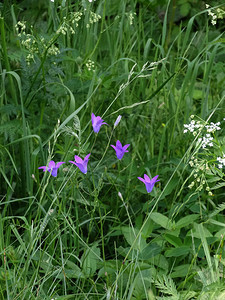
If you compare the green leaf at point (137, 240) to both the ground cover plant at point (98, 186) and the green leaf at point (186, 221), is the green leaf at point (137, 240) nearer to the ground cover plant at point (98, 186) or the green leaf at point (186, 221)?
the ground cover plant at point (98, 186)

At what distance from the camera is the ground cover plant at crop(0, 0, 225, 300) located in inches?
56.6

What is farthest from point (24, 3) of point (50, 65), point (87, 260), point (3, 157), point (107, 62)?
point (87, 260)

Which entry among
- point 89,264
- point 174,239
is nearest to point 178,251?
point 174,239

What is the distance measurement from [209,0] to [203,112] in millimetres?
1575

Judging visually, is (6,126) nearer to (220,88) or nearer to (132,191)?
(132,191)

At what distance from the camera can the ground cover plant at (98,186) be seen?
1438mm

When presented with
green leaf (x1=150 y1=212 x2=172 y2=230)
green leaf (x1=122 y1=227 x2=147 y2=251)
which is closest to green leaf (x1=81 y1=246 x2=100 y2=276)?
green leaf (x1=122 y1=227 x2=147 y2=251)

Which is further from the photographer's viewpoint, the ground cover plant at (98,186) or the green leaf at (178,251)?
the green leaf at (178,251)

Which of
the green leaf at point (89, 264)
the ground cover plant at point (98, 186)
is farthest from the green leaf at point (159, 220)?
the green leaf at point (89, 264)

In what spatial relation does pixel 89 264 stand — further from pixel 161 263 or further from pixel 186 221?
pixel 186 221

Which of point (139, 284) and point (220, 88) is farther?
point (220, 88)

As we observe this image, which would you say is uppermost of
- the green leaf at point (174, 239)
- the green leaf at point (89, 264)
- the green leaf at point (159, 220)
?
the green leaf at point (159, 220)

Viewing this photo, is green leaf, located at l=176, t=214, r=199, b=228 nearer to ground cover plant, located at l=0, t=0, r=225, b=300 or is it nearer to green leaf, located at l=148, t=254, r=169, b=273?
ground cover plant, located at l=0, t=0, r=225, b=300

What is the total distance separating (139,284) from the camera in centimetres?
151
